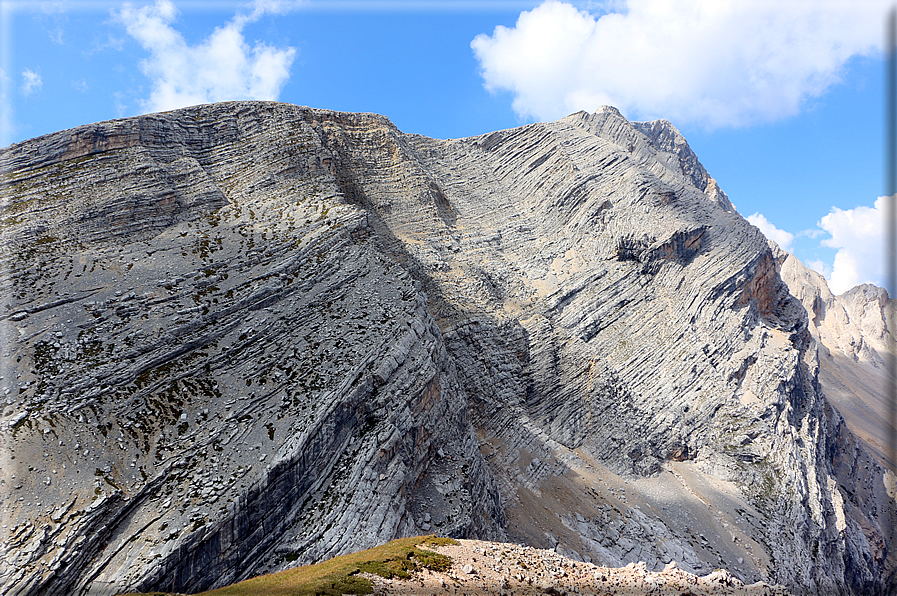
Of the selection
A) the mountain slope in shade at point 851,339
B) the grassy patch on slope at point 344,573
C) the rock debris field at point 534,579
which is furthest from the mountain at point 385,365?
the mountain slope in shade at point 851,339

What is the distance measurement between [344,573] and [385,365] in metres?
14.1

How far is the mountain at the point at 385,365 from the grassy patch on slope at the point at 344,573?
86.8 inches

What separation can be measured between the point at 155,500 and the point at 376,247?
2463cm

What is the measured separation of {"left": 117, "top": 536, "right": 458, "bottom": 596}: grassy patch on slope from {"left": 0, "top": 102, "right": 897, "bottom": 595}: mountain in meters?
2.21

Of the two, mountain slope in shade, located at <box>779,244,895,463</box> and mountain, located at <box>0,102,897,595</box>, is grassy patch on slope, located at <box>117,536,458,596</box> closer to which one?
mountain, located at <box>0,102,897,595</box>

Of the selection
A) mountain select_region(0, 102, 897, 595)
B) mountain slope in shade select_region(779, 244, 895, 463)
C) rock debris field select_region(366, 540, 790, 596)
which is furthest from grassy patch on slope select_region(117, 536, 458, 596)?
mountain slope in shade select_region(779, 244, 895, 463)

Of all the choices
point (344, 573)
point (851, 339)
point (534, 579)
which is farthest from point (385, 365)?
point (851, 339)

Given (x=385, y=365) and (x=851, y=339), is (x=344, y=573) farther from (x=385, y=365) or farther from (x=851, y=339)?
(x=851, y=339)

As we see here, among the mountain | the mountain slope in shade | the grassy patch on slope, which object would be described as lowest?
the grassy patch on slope

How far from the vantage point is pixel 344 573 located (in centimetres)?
1806

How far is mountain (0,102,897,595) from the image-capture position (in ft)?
70.3

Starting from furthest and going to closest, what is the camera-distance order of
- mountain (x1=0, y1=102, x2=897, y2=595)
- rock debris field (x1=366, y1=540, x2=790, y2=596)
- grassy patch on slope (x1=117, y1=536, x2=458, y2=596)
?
mountain (x1=0, y1=102, x2=897, y2=595) → rock debris field (x1=366, y1=540, x2=790, y2=596) → grassy patch on slope (x1=117, y1=536, x2=458, y2=596)

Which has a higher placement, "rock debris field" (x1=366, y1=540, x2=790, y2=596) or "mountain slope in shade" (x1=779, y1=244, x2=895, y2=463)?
"mountain slope in shade" (x1=779, y1=244, x2=895, y2=463)

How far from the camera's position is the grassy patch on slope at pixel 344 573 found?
16.7 metres
